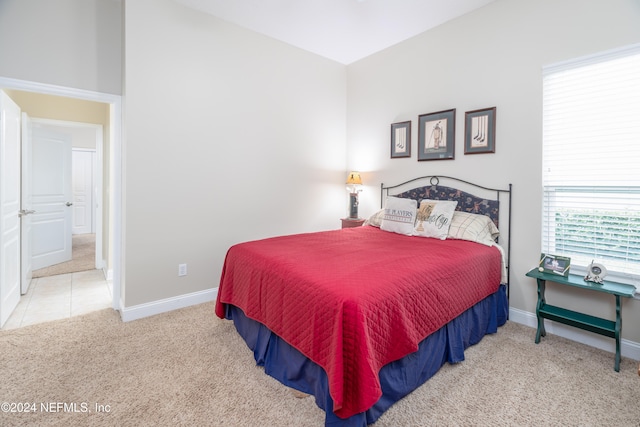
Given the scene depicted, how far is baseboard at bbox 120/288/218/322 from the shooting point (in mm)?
2787

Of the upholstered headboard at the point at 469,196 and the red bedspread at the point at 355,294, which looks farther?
the upholstered headboard at the point at 469,196

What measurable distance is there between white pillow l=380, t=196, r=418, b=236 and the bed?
3 cm

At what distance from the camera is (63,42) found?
8.59 ft

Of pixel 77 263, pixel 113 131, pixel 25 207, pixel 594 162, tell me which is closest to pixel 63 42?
pixel 113 131

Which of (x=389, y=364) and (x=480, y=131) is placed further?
(x=480, y=131)

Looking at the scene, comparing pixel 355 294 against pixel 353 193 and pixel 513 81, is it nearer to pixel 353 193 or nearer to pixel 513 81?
pixel 513 81

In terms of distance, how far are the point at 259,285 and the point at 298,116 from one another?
2582mm

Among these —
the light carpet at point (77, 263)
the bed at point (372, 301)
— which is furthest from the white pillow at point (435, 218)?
the light carpet at point (77, 263)

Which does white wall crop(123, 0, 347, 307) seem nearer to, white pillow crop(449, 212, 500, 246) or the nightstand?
the nightstand

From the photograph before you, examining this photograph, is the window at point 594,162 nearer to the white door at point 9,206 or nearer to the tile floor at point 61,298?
the tile floor at point 61,298

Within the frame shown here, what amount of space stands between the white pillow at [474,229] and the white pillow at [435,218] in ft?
0.22

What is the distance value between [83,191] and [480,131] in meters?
8.23

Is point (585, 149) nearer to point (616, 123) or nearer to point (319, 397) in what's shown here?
point (616, 123)

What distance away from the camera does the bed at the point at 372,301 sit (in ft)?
4.71
